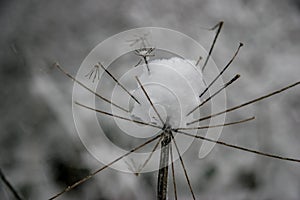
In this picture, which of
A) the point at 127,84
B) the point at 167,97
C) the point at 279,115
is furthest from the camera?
the point at 279,115

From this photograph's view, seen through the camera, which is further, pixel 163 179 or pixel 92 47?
pixel 92 47

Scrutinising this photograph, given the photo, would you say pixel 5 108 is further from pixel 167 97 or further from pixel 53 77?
pixel 167 97

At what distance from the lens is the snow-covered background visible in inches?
14.1

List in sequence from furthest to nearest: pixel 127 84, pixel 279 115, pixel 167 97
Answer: pixel 279 115, pixel 127 84, pixel 167 97

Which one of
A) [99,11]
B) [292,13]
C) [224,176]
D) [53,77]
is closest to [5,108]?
[53,77]

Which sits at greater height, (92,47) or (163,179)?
(92,47)

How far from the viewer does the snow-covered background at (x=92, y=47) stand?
359 millimetres

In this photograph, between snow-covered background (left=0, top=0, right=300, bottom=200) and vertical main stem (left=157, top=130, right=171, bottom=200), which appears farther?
snow-covered background (left=0, top=0, right=300, bottom=200)

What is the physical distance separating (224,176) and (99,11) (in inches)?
11.2

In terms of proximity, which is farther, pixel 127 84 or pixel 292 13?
pixel 292 13

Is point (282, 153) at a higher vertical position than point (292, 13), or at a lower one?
lower

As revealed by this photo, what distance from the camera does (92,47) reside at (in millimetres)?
401

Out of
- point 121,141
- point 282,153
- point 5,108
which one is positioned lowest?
point 282,153

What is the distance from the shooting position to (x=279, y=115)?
1.40ft
